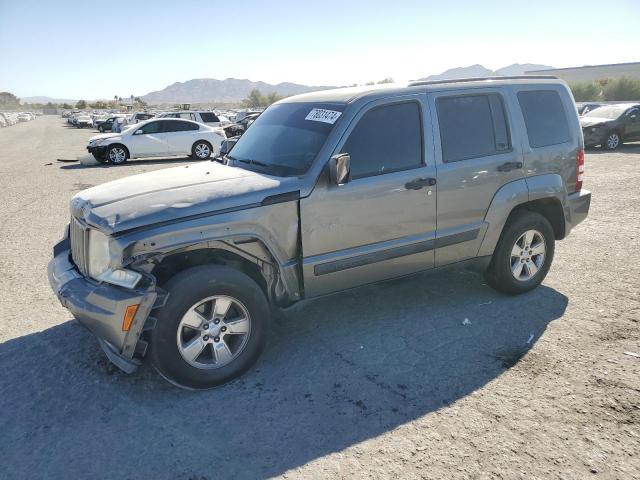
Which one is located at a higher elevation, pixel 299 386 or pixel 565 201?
pixel 565 201

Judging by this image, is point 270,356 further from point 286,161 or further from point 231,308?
point 286,161

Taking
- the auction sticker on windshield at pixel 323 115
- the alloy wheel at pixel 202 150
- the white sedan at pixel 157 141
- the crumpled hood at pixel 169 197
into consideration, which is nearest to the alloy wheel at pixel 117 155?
the white sedan at pixel 157 141

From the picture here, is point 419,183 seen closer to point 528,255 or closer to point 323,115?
point 323,115

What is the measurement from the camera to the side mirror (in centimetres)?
349

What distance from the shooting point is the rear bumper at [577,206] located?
5023 mm

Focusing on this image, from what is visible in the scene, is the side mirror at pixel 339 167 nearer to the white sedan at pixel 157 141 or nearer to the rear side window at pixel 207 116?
the white sedan at pixel 157 141

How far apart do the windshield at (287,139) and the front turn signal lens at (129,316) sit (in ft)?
4.74

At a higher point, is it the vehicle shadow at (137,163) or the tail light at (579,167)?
the tail light at (579,167)

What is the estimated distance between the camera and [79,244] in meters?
3.54

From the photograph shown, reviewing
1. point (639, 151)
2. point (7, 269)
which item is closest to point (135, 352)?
point (7, 269)

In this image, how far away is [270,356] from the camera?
3.88 meters

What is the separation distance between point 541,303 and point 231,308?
2.99 m

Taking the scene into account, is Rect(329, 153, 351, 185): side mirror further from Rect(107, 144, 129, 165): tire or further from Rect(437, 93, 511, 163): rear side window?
Rect(107, 144, 129, 165): tire

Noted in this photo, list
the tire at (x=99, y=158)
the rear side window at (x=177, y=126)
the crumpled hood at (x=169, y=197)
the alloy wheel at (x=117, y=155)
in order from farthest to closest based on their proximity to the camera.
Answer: the rear side window at (x=177, y=126) < the alloy wheel at (x=117, y=155) < the tire at (x=99, y=158) < the crumpled hood at (x=169, y=197)
